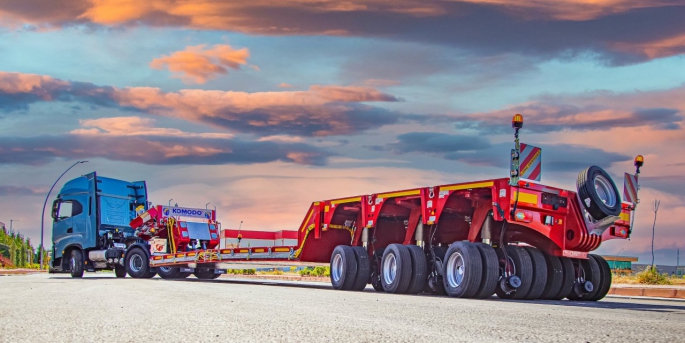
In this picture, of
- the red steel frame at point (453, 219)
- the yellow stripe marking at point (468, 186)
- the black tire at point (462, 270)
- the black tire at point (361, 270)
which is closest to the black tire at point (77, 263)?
the red steel frame at point (453, 219)

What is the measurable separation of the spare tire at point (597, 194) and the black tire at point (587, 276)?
166 cm

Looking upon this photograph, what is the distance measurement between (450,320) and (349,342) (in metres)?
2.11

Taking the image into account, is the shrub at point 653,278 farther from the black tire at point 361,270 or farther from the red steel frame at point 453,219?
the black tire at point 361,270

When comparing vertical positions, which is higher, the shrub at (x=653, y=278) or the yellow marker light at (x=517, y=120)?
the yellow marker light at (x=517, y=120)

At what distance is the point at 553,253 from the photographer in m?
13.9

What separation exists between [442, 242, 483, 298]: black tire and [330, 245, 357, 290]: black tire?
2886 millimetres

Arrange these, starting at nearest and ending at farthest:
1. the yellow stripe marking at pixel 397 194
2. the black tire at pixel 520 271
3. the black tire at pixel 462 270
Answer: the black tire at pixel 462 270 < the black tire at pixel 520 271 < the yellow stripe marking at pixel 397 194

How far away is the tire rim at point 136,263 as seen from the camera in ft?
78.2

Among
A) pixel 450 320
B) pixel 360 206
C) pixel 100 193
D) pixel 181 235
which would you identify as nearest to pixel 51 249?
pixel 100 193

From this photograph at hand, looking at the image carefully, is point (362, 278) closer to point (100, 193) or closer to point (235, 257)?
point (235, 257)

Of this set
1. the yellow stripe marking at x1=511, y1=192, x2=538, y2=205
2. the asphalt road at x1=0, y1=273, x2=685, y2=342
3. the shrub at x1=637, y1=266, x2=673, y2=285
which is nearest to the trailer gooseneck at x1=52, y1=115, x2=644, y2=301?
the yellow stripe marking at x1=511, y1=192, x2=538, y2=205

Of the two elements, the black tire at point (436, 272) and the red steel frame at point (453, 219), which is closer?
the red steel frame at point (453, 219)

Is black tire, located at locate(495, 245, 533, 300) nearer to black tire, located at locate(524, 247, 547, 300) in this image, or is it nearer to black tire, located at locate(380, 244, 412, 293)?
black tire, located at locate(524, 247, 547, 300)

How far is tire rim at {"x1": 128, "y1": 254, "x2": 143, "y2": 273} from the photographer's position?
2384 centimetres
